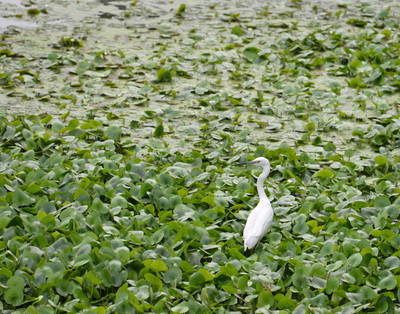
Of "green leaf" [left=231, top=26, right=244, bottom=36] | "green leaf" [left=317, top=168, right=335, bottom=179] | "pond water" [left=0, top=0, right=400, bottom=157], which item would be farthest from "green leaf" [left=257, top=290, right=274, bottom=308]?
"green leaf" [left=231, top=26, right=244, bottom=36]

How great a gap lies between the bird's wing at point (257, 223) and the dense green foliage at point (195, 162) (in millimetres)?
85

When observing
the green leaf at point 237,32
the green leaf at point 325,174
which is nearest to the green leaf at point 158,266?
the green leaf at point 325,174

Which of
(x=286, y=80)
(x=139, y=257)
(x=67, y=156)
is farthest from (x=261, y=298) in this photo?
(x=286, y=80)

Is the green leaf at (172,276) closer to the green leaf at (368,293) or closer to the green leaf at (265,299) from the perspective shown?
the green leaf at (265,299)

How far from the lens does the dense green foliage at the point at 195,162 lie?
154 inches

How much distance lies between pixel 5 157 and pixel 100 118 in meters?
1.08

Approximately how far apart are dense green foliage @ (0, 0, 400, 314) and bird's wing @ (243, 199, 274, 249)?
0.28ft

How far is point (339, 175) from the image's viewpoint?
5.26 metres

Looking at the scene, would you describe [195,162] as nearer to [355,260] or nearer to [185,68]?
[355,260]

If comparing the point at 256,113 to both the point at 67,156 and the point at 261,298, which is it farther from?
the point at 261,298

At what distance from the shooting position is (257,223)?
432 cm

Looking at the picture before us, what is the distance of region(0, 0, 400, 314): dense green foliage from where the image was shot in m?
3.90

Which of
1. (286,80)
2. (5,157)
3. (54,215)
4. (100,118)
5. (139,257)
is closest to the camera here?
(139,257)

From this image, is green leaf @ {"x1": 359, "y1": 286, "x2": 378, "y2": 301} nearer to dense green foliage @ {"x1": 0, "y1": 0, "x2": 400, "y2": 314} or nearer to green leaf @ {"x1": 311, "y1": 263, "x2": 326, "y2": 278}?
dense green foliage @ {"x1": 0, "y1": 0, "x2": 400, "y2": 314}
